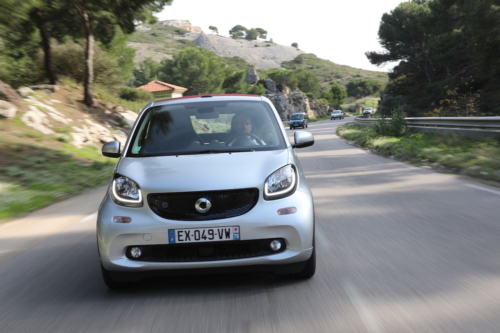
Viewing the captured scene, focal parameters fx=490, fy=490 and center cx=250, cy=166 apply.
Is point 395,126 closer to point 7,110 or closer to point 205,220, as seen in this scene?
point 7,110

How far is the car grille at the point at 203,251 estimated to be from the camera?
3.64m

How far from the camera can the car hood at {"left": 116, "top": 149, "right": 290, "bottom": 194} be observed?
12.1ft

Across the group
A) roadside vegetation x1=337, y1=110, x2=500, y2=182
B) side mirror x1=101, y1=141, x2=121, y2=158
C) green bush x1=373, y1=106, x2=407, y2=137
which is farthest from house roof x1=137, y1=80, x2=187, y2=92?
side mirror x1=101, y1=141, x2=121, y2=158

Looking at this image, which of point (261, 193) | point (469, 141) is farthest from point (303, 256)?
point (469, 141)

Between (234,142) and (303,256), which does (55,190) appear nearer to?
(234,142)

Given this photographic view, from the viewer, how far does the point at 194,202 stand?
3.66 meters

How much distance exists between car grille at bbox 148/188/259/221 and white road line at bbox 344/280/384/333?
99cm

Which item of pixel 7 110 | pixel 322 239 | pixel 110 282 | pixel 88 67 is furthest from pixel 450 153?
pixel 88 67

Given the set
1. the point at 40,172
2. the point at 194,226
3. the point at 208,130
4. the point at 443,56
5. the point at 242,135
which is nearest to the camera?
the point at 194,226

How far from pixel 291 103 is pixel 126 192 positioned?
3381 inches

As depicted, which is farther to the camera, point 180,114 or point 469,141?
point 469,141

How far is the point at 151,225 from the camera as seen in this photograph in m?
3.61

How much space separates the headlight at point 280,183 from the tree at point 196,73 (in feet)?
223

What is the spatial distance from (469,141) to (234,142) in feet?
37.7
